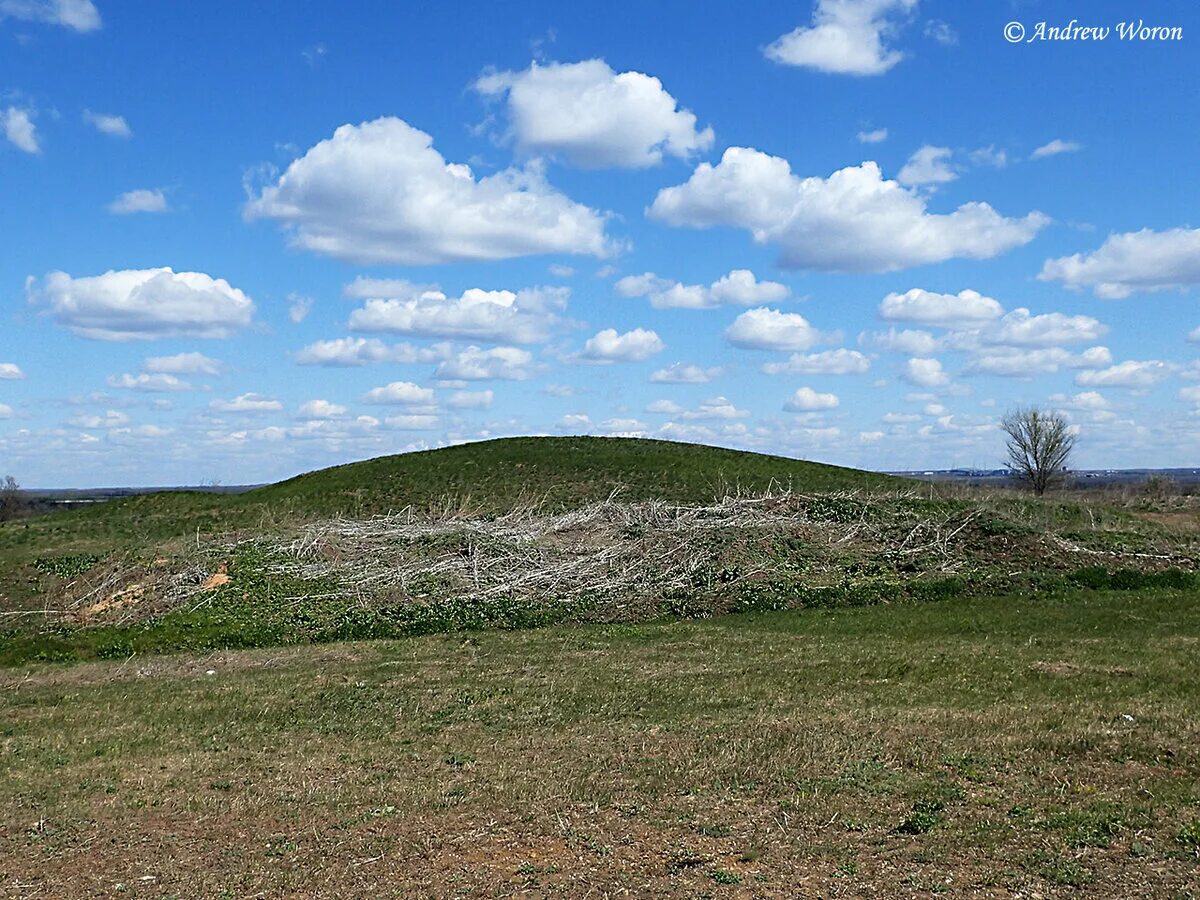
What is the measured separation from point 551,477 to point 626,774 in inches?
1481

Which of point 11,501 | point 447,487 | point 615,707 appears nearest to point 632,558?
point 615,707

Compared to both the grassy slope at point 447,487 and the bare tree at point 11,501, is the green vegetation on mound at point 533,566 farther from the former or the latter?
the bare tree at point 11,501

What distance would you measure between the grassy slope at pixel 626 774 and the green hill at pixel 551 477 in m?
24.8

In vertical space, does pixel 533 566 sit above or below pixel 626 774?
above

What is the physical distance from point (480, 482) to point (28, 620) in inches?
985

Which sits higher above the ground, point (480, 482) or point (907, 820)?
point (480, 482)

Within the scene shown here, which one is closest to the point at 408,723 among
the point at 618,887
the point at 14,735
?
the point at 14,735

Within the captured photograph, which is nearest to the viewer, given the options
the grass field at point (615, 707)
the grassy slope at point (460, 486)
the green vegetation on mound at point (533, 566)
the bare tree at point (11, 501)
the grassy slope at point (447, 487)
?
the grass field at point (615, 707)

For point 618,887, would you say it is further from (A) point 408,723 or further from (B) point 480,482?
(B) point 480,482

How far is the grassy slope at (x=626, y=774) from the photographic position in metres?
7.84

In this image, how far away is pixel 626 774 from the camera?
34.4 feet

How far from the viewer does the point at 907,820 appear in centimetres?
868

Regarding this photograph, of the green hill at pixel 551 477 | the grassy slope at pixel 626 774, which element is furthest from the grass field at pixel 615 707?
the green hill at pixel 551 477

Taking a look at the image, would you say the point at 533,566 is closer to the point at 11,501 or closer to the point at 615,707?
the point at 615,707
